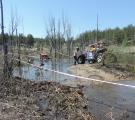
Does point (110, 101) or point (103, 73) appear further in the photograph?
point (103, 73)

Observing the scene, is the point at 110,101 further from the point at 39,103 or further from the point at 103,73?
the point at 103,73

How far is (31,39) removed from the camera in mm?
90125

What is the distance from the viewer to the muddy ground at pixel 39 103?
10.0 m

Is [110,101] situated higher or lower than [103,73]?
lower

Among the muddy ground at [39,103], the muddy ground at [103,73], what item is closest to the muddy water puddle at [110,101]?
the muddy ground at [39,103]

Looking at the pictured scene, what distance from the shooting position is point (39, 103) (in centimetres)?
1205

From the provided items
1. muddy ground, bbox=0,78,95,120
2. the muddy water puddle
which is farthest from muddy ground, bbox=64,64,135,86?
muddy ground, bbox=0,78,95,120

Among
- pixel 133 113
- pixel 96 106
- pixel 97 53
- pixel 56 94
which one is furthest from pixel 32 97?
pixel 97 53

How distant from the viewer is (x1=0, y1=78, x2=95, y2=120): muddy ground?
1001 cm

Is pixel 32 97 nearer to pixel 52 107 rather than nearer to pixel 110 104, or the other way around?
pixel 52 107

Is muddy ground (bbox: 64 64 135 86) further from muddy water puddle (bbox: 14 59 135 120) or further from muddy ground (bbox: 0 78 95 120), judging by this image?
muddy ground (bbox: 0 78 95 120)

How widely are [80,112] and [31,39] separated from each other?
264ft

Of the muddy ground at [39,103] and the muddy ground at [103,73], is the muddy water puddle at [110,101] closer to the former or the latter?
the muddy ground at [39,103]

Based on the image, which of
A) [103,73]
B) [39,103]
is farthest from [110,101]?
[103,73]
